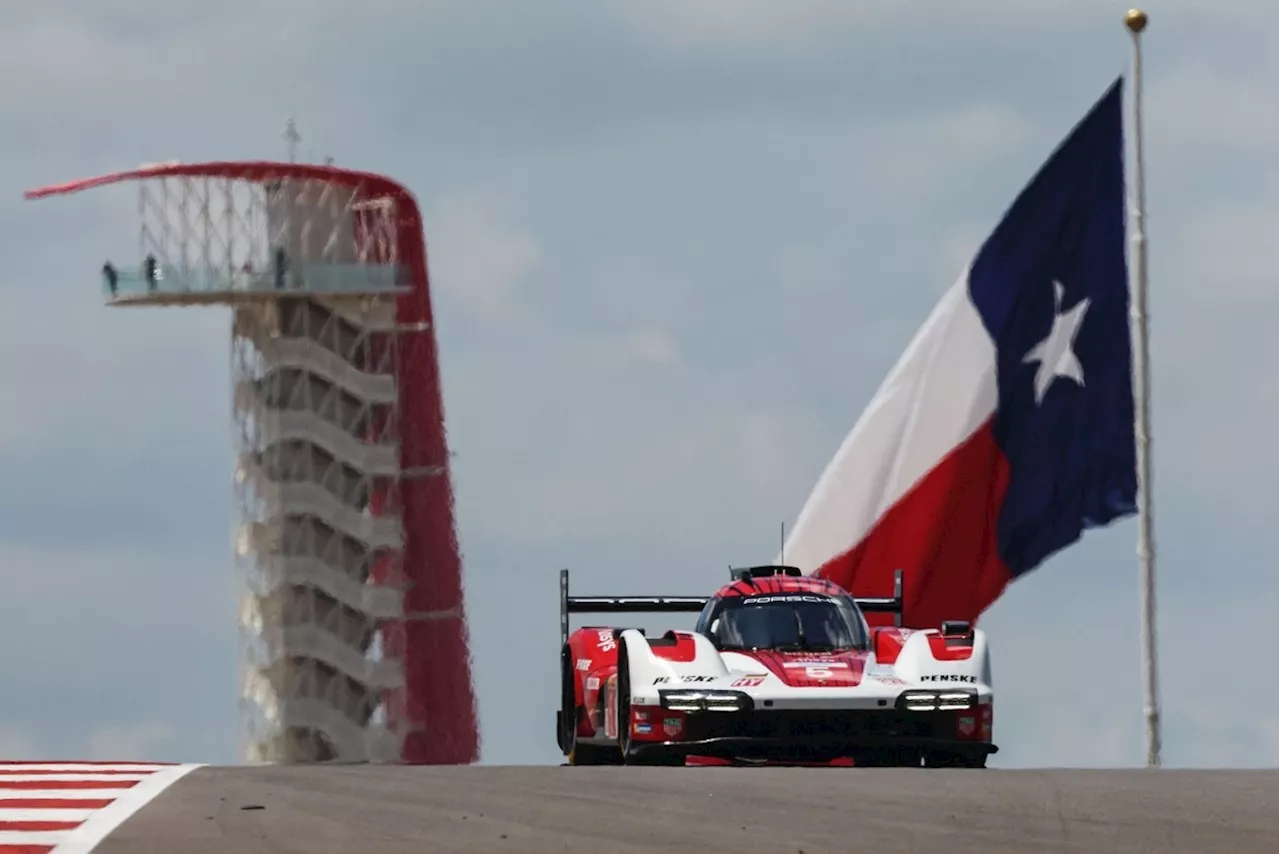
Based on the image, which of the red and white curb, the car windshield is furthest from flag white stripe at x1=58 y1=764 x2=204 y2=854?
the car windshield

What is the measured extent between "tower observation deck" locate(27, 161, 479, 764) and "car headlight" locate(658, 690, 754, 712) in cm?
7960

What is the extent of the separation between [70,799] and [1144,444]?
14500 millimetres

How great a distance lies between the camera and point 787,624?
75.8 feet

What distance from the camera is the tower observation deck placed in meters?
102

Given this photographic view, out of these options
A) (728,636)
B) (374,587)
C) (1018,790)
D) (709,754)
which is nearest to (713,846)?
(1018,790)

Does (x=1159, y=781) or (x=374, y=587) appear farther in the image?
(x=374, y=587)

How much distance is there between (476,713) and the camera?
107375 millimetres

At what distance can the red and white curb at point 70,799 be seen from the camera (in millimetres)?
14883

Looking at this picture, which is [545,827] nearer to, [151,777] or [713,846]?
[713,846]

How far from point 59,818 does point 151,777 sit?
1983mm

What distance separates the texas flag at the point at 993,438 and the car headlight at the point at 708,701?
5884 mm

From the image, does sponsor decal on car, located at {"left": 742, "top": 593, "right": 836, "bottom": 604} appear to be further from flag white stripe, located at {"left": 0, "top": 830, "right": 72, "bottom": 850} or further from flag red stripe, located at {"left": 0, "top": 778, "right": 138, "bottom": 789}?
flag white stripe, located at {"left": 0, "top": 830, "right": 72, "bottom": 850}

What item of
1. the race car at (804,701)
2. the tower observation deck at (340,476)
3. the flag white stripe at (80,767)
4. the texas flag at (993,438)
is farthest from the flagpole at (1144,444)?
the tower observation deck at (340,476)

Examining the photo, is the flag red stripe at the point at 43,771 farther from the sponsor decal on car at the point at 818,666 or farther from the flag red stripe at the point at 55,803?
the sponsor decal on car at the point at 818,666
